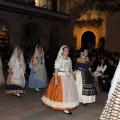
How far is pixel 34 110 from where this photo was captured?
21.4 ft

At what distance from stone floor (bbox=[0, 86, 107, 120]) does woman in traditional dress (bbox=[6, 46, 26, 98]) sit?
265 millimetres

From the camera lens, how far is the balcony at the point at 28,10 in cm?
1689

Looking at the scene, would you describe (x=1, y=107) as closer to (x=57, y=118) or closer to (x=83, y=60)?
(x=57, y=118)

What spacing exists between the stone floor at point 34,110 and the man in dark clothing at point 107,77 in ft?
4.01

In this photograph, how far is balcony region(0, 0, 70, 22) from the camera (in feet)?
55.4

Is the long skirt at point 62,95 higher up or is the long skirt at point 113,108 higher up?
the long skirt at point 113,108

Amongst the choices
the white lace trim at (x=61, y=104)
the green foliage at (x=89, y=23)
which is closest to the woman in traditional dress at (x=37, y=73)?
the white lace trim at (x=61, y=104)

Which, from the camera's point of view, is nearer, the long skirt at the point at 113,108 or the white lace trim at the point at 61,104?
the long skirt at the point at 113,108

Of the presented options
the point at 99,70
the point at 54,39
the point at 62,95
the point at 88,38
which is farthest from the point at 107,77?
the point at 54,39

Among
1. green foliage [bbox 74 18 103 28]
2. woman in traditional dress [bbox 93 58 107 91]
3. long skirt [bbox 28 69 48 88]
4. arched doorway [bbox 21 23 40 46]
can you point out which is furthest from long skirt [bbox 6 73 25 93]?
arched doorway [bbox 21 23 40 46]

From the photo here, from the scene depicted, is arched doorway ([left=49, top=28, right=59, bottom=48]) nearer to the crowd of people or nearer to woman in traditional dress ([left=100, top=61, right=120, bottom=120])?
the crowd of people

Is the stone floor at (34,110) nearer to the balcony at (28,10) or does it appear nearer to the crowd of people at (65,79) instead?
the crowd of people at (65,79)

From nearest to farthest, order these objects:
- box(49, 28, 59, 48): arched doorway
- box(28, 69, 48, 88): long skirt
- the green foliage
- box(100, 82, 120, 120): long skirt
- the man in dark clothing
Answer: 1. box(100, 82, 120, 120): long skirt
2. box(28, 69, 48, 88): long skirt
3. the man in dark clothing
4. the green foliage
5. box(49, 28, 59, 48): arched doorway

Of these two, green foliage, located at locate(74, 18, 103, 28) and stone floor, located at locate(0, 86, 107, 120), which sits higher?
green foliage, located at locate(74, 18, 103, 28)
